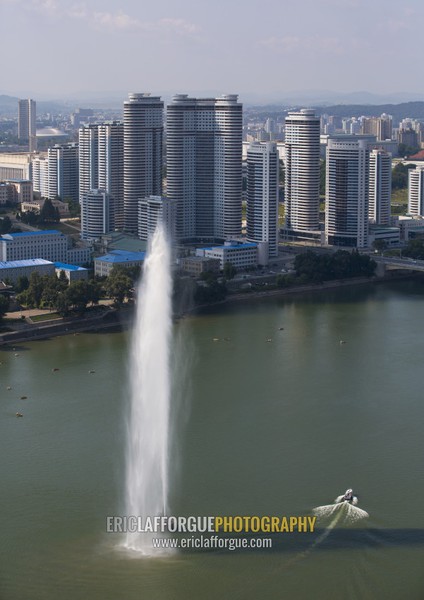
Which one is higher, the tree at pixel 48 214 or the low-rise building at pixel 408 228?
the tree at pixel 48 214

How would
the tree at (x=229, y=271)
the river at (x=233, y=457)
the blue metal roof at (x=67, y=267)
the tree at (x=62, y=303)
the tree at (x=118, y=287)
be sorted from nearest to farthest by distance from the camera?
the river at (x=233, y=457) < the tree at (x=62, y=303) < the tree at (x=118, y=287) < the blue metal roof at (x=67, y=267) < the tree at (x=229, y=271)

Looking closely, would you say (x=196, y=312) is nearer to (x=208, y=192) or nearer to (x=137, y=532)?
(x=208, y=192)

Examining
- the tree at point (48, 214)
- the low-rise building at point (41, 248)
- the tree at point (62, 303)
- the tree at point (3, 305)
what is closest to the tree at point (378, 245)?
the low-rise building at point (41, 248)

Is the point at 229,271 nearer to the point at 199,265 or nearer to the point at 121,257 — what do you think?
the point at 199,265

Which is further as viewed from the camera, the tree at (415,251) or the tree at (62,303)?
the tree at (415,251)

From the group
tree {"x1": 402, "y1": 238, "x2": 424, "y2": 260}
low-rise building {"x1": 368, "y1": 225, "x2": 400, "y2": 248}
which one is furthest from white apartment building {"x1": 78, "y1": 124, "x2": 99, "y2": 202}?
tree {"x1": 402, "y1": 238, "x2": 424, "y2": 260}

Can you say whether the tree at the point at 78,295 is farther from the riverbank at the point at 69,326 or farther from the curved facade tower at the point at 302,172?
the curved facade tower at the point at 302,172

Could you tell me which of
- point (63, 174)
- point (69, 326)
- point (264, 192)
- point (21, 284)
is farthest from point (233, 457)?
point (63, 174)

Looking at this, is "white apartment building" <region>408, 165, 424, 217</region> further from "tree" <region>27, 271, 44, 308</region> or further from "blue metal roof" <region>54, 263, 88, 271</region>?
"tree" <region>27, 271, 44, 308</region>
